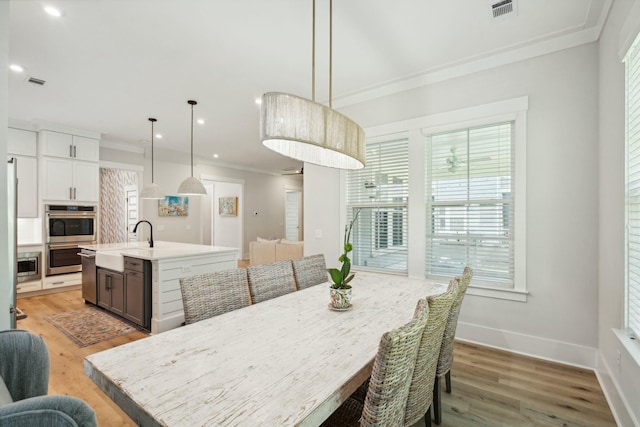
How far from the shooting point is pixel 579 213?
2.53m

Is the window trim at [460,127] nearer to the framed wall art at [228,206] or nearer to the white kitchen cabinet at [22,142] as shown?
the white kitchen cabinet at [22,142]

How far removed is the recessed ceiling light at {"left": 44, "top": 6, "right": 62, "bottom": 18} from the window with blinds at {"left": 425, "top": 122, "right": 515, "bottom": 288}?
11.2ft

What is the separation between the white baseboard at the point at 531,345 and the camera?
251 centimetres

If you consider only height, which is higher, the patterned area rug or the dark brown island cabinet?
the dark brown island cabinet

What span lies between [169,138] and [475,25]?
213 inches

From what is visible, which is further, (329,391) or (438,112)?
(438,112)

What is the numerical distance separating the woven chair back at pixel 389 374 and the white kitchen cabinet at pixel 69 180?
6.08 m

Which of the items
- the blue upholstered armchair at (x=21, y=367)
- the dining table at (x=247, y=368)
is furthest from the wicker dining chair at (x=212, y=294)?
the blue upholstered armchair at (x=21, y=367)

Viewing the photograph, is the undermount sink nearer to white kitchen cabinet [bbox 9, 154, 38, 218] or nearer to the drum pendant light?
white kitchen cabinet [bbox 9, 154, 38, 218]

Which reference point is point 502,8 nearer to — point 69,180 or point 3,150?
point 3,150

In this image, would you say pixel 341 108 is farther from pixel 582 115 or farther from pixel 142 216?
pixel 142 216

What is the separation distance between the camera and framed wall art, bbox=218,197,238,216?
27.6 feet

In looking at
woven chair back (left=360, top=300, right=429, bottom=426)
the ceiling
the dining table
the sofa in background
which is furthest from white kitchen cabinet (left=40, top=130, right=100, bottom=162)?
woven chair back (left=360, top=300, right=429, bottom=426)

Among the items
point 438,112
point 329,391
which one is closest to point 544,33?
point 438,112
